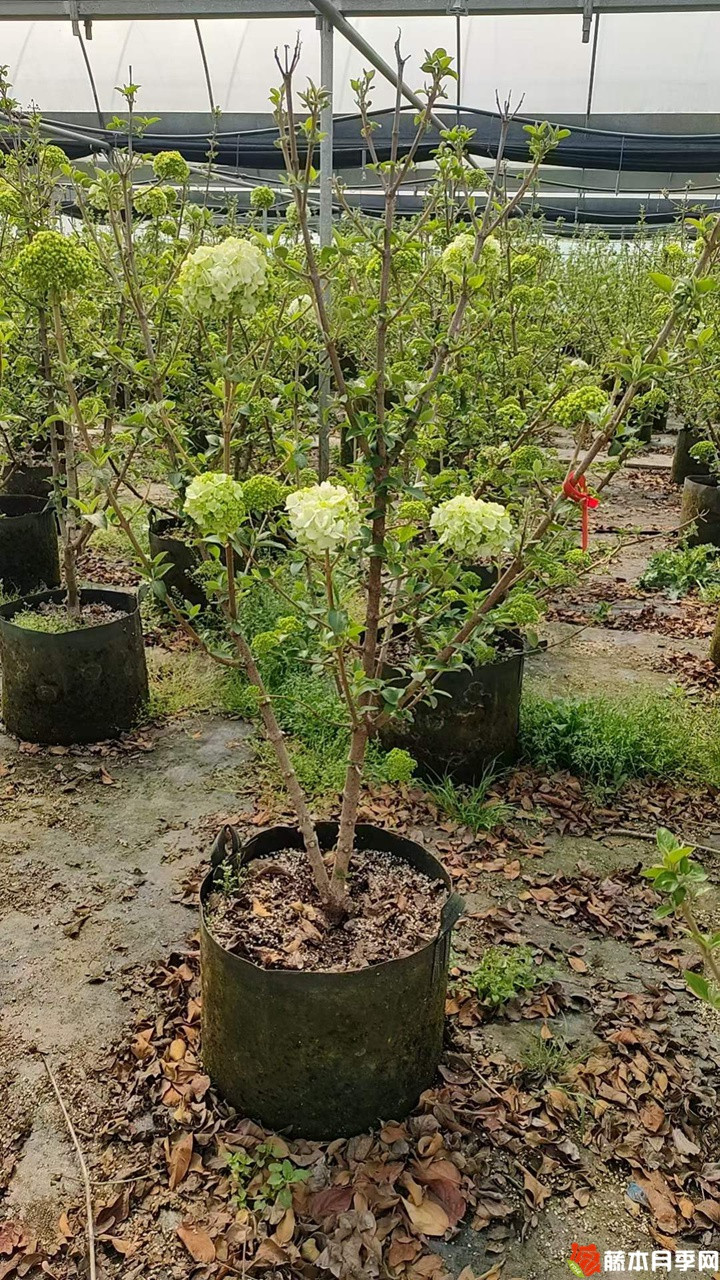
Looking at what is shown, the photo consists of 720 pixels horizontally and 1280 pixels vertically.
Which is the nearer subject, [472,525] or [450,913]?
[472,525]

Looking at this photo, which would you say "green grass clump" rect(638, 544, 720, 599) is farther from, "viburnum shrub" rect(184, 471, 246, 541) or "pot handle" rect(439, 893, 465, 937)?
"viburnum shrub" rect(184, 471, 246, 541)

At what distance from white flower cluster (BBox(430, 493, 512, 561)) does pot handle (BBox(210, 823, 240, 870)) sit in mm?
1000

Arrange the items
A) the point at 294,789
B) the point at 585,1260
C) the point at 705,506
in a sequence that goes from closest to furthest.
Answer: the point at 585,1260, the point at 294,789, the point at 705,506

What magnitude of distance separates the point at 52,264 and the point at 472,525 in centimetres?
128

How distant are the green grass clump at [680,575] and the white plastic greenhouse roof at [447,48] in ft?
16.4

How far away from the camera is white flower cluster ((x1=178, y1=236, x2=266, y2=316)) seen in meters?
1.70

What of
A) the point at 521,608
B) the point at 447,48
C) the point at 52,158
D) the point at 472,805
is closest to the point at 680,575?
the point at 472,805

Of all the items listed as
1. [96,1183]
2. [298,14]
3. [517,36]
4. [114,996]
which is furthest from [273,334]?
[517,36]

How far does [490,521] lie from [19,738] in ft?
8.52

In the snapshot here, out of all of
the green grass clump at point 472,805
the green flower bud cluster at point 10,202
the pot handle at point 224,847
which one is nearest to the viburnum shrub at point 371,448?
the pot handle at point 224,847

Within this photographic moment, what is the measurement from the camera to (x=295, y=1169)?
1.96 meters

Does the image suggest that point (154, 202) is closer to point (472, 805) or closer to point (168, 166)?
point (168, 166)

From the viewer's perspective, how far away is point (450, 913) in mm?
2080

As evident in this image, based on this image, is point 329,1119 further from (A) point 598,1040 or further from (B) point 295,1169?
(A) point 598,1040
